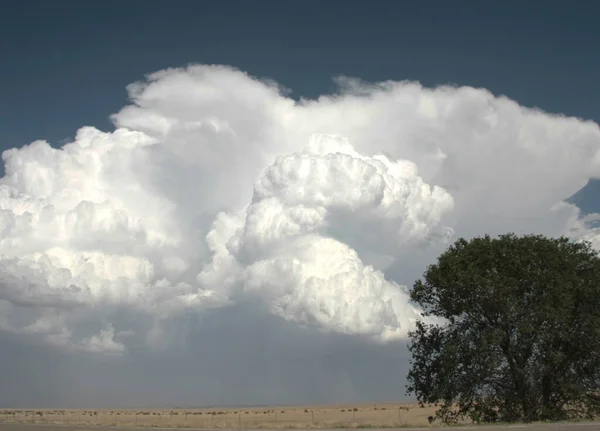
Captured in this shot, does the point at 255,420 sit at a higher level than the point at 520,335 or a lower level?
lower

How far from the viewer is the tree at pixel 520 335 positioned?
131 feet

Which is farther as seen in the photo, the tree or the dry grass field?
the dry grass field

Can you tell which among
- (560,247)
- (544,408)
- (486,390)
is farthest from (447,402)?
(560,247)

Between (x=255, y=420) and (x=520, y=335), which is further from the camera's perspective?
(x=255, y=420)

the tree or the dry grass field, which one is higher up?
the tree

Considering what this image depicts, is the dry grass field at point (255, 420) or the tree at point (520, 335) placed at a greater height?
the tree at point (520, 335)

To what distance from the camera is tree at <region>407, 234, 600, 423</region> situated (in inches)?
1574

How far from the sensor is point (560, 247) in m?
43.9

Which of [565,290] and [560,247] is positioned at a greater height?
[560,247]

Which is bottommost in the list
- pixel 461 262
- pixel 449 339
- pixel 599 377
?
pixel 599 377

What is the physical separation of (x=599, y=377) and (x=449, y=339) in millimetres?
10839

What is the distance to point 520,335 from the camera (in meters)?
40.3

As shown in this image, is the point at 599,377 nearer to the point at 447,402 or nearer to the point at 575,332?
the point at 575,332

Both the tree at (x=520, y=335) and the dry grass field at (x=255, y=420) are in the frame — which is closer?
the tree at (x=520, y=335)
